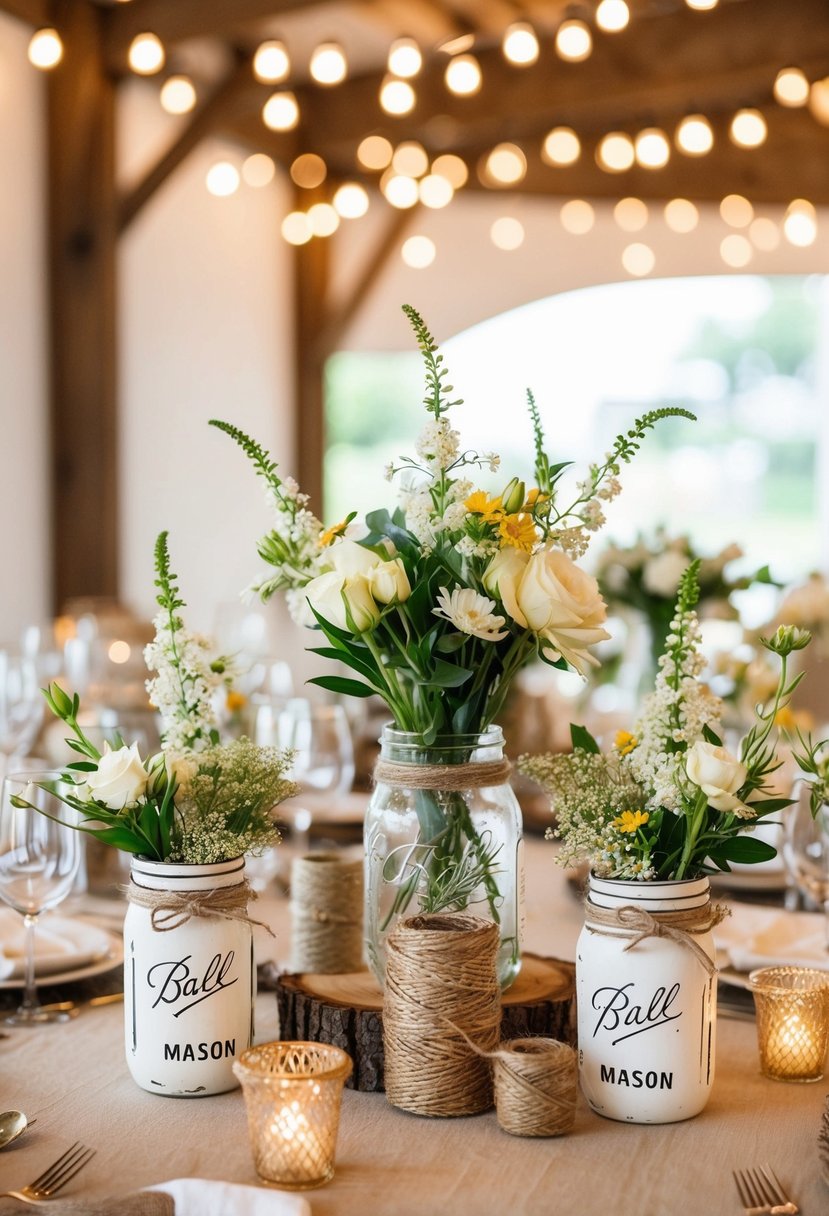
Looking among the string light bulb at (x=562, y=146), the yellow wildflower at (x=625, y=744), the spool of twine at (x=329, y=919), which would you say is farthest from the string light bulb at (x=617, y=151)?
the yellow wildflower at (x=625, y=744)

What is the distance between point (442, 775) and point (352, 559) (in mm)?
188

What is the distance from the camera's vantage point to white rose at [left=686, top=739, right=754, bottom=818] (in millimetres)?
980

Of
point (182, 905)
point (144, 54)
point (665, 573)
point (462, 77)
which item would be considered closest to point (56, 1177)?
point (182, 905)

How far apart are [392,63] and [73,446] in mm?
1639

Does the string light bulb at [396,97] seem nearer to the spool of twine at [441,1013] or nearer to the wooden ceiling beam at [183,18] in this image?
the wooden ceiling beam at [183,18]

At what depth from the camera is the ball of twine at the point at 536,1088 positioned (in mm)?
980

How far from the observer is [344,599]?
3.44ft

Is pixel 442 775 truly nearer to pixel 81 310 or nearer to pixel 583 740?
pixel 583 740

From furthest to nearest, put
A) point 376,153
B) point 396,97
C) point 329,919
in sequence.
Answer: point 376,153
point 396,97
point 329,919

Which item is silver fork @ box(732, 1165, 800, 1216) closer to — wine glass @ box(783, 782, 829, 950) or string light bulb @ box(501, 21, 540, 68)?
wine glass @ box(783, 782, 829, 950)

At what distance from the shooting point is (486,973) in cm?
102

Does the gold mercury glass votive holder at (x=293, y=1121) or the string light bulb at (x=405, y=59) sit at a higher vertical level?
the string light bulb at (x=405, y=59)

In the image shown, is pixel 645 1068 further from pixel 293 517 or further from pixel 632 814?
pixel 293 517

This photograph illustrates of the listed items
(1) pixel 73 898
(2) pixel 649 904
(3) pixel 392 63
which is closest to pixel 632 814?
(2) pixel 649 904
